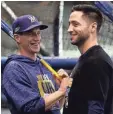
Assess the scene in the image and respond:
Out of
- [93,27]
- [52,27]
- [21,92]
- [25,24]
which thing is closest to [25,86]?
[21,92]

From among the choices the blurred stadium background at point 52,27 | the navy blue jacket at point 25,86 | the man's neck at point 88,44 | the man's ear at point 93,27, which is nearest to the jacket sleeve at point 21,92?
the navy blue jacket at point 25,86

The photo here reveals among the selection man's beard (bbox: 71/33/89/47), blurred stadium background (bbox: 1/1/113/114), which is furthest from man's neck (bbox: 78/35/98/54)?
blurred stadium background (bbox: 1/1/113/114)

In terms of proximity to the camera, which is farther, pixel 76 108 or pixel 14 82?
pixel 14 82

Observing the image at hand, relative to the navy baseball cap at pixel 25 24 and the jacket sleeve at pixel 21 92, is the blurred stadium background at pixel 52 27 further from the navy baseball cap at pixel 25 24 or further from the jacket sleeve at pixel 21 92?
the jacket sleeve at pixel 21 92

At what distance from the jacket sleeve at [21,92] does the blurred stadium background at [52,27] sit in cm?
286

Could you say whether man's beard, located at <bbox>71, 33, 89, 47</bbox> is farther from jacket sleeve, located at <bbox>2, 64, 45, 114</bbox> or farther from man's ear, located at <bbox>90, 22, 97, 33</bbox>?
jacket sleeve, located at <bbox>2, 64, 45, 114</bbox>

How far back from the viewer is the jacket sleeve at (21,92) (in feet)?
9.87

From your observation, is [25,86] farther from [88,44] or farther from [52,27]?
[52,27]

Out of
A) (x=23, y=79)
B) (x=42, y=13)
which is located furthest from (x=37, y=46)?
(x=42, y=13)

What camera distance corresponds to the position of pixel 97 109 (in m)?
2.80

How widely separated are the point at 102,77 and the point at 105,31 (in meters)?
3.38

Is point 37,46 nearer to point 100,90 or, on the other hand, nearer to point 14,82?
point 14,82

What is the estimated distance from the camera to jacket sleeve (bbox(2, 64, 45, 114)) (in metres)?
3.01

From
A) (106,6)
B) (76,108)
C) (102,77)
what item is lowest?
(76,108)
